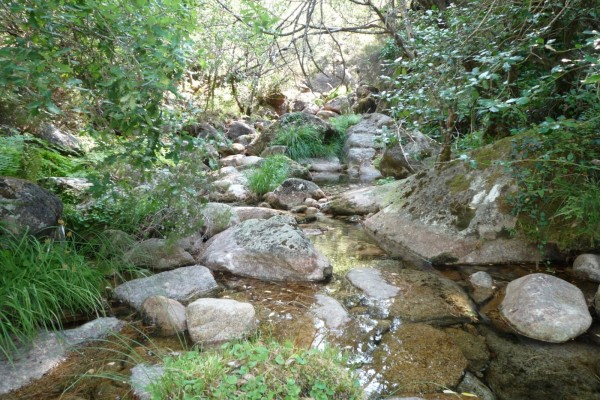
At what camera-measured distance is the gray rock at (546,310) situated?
296 centimetres

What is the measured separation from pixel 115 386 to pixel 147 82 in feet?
6.14

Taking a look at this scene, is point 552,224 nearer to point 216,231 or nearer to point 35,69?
point 216,231

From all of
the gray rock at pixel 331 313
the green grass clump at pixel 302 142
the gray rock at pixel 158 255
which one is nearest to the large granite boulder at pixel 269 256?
the gray rock at pixel 158 255

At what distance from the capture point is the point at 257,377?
6.26 ft

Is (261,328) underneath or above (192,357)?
underneath

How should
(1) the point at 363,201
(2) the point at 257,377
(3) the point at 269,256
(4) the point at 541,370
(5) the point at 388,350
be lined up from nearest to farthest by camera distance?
(2) the point at 257,377 < (4) the point at 541,370 < (5) the point at 388,350 < (3) the point at 269,256 < (1) the point at 363,201

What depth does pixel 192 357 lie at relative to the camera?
2.17 metres

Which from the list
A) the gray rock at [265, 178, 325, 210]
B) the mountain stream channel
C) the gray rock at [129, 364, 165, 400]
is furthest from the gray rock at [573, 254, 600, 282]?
the gray rock at [265, 178, 325, 210]

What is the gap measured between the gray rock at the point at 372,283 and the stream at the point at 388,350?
8 centimetres

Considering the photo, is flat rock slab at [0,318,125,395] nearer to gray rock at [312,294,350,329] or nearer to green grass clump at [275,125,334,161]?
gray rock at [312,294,350,329]

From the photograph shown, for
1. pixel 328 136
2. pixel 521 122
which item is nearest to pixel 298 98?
pixel 328 136

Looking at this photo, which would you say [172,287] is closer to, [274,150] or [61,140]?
[61,140]

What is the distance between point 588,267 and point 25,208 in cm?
530

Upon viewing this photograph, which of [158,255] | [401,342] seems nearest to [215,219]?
[158,255]
